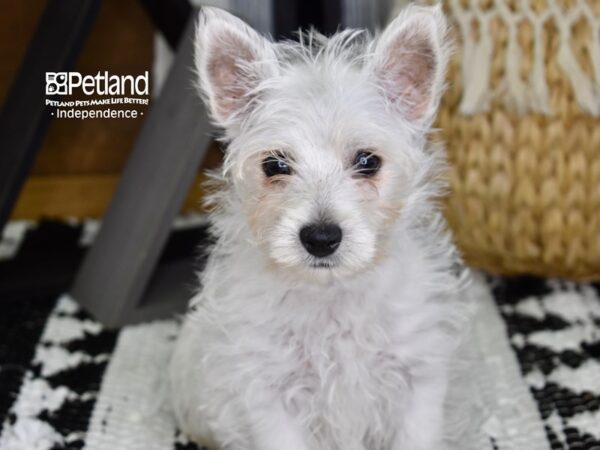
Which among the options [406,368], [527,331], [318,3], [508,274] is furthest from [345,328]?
[318,3]

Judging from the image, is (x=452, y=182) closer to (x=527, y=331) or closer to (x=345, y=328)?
(x=527, y=331)

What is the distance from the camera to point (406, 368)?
57.7 inches

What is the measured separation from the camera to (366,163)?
4.65 feet

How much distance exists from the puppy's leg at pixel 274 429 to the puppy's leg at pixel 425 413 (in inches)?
6.3

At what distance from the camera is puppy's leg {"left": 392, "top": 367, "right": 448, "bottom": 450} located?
1.45 m

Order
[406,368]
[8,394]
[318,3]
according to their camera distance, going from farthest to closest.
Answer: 1. [318,3]
2. [8,394]
3. [406,368]

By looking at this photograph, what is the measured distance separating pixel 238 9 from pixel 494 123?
32.5 inches

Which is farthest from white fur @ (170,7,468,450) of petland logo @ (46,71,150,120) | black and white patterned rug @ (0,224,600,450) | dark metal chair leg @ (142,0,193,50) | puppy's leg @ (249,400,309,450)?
petland logo @ (46,71,150,120)

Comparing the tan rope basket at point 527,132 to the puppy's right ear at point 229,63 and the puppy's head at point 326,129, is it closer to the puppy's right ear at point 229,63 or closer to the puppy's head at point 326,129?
the puppy's head at point 326,129

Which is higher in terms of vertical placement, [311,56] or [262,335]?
[311,56]

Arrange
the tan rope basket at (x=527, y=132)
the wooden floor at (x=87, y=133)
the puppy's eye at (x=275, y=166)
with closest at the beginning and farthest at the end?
the puppy's eye at (x=275, y=166) < the tan rope basket at (x=527, y=132) < the wooden floor at (x=87, y=133)

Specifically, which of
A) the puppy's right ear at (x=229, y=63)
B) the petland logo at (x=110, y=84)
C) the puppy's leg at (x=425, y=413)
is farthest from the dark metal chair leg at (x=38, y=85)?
the puppy's leg at (x=425, y=413)

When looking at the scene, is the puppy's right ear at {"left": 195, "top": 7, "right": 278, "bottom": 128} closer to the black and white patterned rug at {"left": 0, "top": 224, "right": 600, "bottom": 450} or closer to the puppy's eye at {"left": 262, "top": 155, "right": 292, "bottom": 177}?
the puppy's eye at {"left": 262, "top": 155, "right": 292, "bottom": 177}

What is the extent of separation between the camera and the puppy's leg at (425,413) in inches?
57.2
